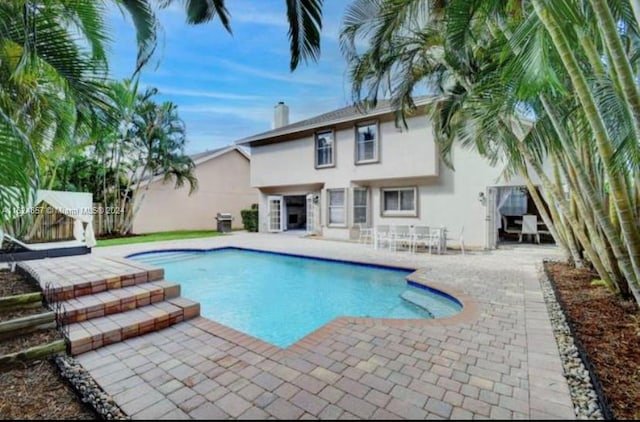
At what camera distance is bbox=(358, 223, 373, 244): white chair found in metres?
15.3

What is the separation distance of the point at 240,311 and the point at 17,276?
490 centimetres

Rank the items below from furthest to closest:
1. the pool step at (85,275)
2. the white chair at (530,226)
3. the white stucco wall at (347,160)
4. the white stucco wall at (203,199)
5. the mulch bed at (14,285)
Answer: the white stucco wall at (203,199)
the white chair at (530,226)
the white stucco wall at (347,160)
the mulch bed at (14,285)
the pool step at (85,275)

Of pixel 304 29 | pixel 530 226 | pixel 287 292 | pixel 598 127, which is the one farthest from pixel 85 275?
pixel 530 226

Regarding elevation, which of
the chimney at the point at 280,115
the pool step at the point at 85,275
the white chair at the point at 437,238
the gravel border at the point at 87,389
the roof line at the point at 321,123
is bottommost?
the gravel border at the point at 87,389

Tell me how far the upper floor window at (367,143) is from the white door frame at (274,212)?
6.83 m

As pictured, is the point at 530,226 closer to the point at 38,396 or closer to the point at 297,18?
the point at 297,18

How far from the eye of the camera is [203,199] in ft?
73.9

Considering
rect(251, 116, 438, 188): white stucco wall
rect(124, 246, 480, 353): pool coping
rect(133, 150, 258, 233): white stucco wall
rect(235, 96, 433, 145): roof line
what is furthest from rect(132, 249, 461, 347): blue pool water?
rect(133, 150, 258, 233): white stucco wall

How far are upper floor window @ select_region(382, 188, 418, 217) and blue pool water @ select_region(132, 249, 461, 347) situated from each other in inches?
230

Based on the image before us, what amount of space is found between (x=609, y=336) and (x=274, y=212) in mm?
→ 17752

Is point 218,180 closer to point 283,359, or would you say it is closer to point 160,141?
point 160,141

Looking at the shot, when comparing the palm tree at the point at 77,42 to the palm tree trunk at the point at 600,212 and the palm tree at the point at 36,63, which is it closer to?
the palm tree at the point at 36,63

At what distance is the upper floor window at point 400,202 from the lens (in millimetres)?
14928

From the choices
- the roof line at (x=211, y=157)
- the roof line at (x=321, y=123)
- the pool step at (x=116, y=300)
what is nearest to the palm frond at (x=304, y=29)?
the pool step at (x=116, y=300)
